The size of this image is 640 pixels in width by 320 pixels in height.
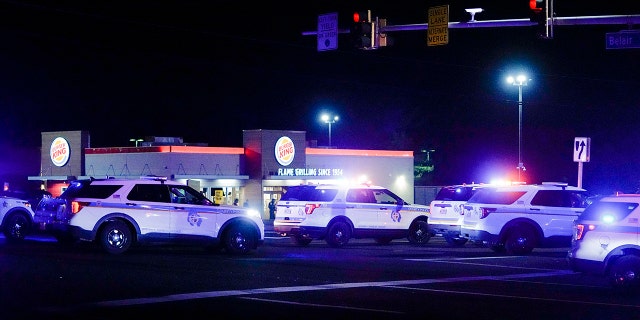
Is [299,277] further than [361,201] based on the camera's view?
No

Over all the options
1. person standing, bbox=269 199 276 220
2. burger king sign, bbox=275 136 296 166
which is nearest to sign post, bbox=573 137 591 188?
person standing, bbox=269 199 276 220

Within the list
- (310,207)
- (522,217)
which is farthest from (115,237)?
(522,217)

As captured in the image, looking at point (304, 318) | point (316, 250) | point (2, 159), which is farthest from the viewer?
point (2, 159)

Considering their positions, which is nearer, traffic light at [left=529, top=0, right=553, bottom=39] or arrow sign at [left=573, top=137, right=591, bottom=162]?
traffic light at [left=529, top=0, right=553, bottom=39]

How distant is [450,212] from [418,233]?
2709 mm

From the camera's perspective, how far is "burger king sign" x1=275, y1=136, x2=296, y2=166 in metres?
51.3

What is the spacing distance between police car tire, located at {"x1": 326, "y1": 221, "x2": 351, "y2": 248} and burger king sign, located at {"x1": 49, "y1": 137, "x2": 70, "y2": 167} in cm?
2884

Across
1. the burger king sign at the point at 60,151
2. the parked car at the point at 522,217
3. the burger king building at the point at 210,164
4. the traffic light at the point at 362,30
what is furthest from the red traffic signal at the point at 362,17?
the burger king sign at the point at 60,151

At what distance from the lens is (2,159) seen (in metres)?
65.6

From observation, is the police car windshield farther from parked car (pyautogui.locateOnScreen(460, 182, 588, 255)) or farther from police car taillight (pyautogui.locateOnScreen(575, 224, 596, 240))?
police car taillight (pyautogui.locateOnScreen(575, 224, 596, 240))

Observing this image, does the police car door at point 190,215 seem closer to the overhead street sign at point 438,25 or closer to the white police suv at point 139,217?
the white police suv at point 139,217

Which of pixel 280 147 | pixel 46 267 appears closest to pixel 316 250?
pixel 46 267

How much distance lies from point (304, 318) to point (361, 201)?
14598 millimetres

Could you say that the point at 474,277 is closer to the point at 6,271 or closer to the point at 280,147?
the point at 6,271
